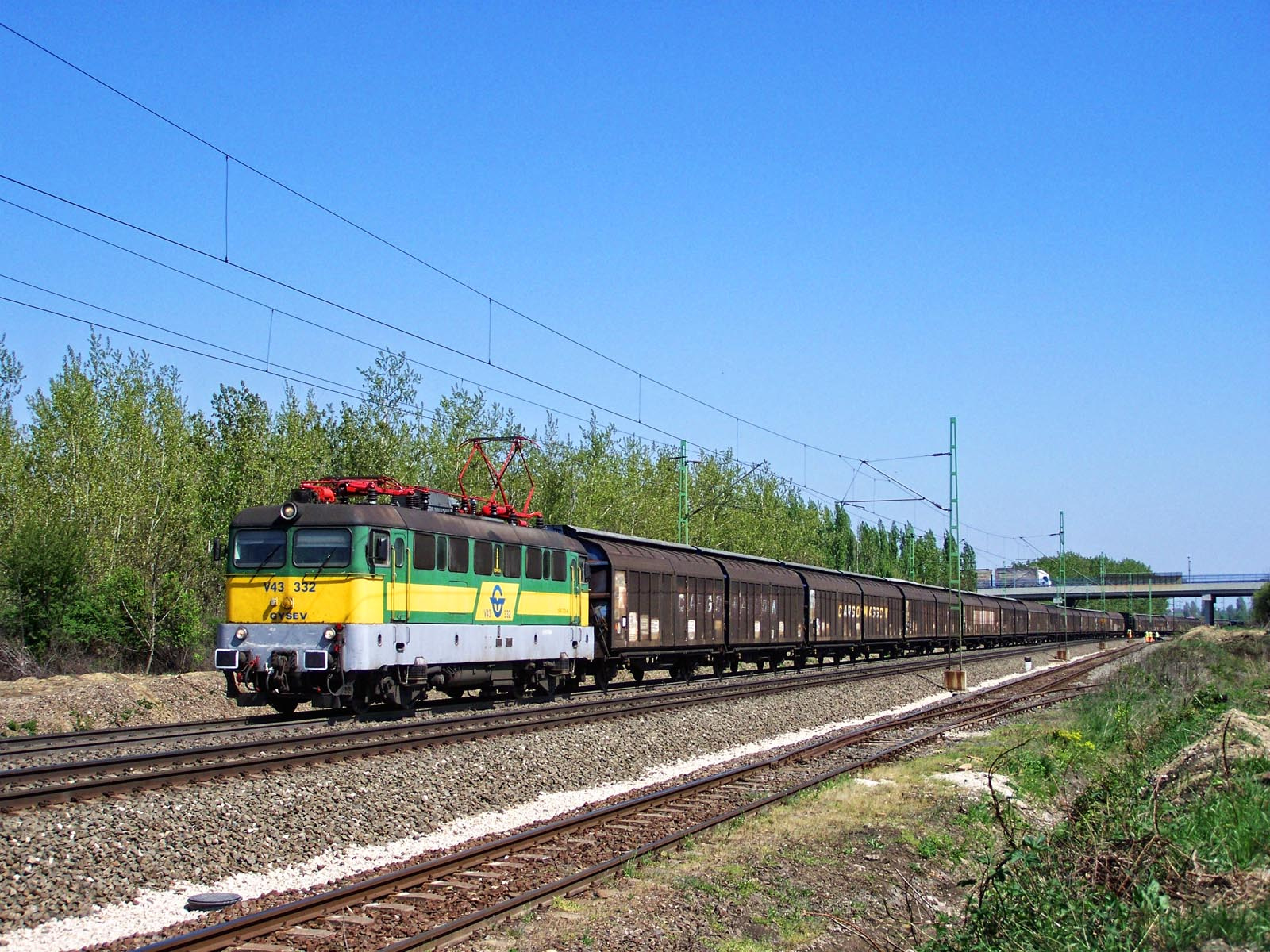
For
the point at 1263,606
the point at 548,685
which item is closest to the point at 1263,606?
the point at 1263,606

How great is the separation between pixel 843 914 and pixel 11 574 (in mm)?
30005

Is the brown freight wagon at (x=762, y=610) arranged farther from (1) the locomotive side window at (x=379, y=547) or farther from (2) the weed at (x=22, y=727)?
(2) the weed at (x=22, y=727)

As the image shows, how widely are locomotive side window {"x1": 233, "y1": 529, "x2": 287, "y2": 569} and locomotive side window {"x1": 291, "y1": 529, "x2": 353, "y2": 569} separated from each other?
0.24 metres

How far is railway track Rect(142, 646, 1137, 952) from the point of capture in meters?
8.42

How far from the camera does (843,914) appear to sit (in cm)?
961

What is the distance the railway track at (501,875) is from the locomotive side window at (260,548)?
26.1 ft

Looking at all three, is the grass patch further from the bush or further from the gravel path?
the bush

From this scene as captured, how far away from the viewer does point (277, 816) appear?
12094mm

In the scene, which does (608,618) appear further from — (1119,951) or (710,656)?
(1119,951)

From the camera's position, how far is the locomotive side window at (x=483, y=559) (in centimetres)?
2238

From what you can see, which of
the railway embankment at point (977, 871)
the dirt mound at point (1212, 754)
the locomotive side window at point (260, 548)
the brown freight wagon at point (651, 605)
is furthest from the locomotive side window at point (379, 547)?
the dirt mound at point (1212, 754)

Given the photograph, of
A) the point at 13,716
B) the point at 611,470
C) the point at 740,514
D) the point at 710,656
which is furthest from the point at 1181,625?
the point at 13,716

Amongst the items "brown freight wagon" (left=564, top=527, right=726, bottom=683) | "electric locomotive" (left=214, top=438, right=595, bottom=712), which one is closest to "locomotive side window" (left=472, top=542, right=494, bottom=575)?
"electric locomotive" (left=214, top=438, right=595, bottom=712)

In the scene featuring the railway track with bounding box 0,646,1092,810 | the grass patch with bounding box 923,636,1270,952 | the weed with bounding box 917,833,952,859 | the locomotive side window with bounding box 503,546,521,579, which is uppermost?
the locomotive side window with bounding box 503,546,521,579
